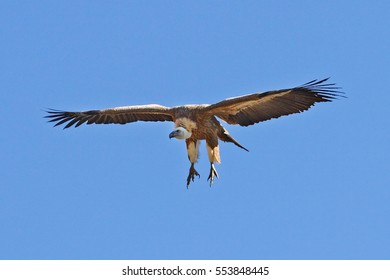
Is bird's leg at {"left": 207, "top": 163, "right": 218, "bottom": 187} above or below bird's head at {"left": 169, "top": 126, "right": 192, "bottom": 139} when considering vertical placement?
below

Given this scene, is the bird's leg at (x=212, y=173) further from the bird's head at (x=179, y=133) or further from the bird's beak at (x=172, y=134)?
the bird's beak at (x=172, y=134)

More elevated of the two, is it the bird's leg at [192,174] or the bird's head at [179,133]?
the bird's head at [179,133]

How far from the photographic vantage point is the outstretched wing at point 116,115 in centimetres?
2533

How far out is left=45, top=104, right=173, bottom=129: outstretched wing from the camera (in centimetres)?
2533

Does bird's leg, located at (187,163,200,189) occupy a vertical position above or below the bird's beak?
below

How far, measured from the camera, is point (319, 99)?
918 inches

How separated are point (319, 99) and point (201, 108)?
7.69 feet

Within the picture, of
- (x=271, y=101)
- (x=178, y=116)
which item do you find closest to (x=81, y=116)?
(x=178, y=116)

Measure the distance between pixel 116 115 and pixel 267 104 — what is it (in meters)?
3.47

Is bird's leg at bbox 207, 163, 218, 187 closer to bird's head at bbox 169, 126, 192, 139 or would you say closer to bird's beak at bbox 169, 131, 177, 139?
bird's head at bbox 169, 126, 192, 139

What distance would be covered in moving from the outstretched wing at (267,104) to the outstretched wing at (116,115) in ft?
4.94

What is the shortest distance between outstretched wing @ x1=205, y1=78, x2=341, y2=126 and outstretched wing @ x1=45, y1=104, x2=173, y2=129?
151 centimetres

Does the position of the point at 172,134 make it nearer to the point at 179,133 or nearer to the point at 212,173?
the point at 179,133
